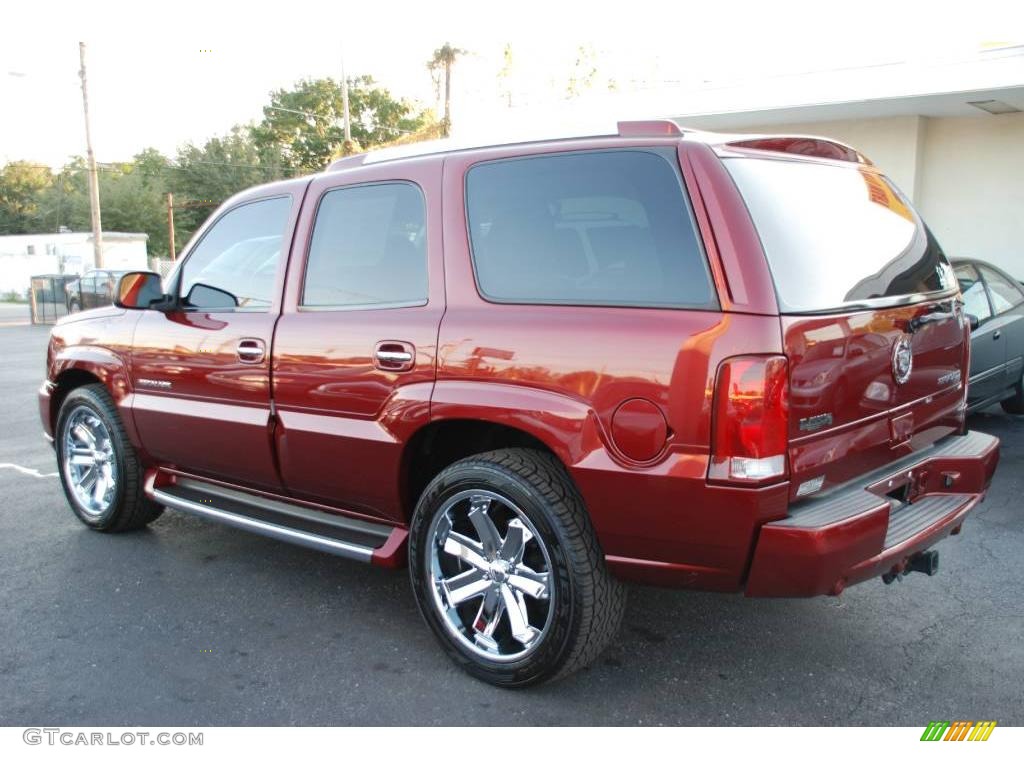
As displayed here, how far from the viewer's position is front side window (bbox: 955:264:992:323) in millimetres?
6688

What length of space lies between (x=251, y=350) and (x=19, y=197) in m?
66.5

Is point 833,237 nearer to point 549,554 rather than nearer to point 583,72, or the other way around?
point 549,554

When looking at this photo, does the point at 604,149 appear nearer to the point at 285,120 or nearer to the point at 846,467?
the point at 846,467

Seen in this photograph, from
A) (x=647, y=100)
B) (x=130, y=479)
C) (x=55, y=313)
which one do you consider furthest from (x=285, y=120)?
(x=130, y=479)

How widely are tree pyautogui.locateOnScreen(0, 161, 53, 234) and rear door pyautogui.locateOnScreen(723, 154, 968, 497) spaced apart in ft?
210

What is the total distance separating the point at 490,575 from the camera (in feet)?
10.4

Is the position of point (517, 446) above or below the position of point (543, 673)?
above

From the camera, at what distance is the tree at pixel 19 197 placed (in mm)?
58562

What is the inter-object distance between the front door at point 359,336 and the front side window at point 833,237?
1227mm

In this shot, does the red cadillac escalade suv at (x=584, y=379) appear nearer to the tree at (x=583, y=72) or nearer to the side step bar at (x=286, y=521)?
the side step bar at (x=286, y=521)

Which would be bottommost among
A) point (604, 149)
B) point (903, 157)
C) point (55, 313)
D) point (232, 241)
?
point (55, 313)

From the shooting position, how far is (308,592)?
408 centimetres

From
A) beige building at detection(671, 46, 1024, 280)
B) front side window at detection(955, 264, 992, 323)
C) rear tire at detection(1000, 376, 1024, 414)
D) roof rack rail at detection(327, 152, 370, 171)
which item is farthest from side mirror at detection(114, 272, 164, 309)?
beige building at detection(671, 46, 1024, 280)

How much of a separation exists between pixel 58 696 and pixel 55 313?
24.3m
